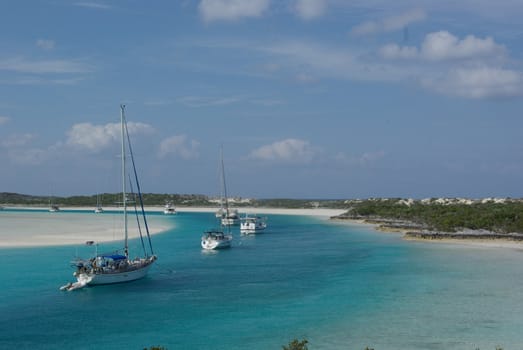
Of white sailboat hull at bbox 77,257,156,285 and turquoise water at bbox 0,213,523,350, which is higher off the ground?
white sailboat hull at bbox 77,257,156,285

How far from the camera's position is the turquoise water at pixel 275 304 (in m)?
26.0

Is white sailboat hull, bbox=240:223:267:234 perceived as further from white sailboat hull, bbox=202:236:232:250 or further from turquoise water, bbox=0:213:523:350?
turquoise water, bbox=0:213:523:350

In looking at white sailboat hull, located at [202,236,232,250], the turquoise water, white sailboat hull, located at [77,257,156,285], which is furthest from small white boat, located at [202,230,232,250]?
white sailboat hull, located at [77,257,156,285]

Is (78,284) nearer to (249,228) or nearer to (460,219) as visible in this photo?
(249,228)

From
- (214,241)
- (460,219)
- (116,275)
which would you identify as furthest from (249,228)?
(116,275)

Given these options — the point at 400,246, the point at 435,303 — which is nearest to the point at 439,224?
the point at 400,246

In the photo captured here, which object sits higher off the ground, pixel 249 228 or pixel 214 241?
pixel 214 241

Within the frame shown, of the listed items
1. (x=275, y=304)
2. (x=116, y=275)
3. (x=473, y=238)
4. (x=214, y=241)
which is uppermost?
(x=214, y=241)

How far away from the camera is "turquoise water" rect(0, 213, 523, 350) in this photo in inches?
1022

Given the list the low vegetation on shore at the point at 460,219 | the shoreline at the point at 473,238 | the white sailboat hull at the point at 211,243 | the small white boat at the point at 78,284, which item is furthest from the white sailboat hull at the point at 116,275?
the low vegetation on shore at the point at 460,219

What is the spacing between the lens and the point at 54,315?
3081 centimetres

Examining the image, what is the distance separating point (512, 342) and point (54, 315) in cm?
2183

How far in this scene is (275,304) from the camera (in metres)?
33.6

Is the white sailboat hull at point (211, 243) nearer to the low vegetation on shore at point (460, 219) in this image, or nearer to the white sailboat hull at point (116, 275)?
the white sailboat hull at point (116, 275)
